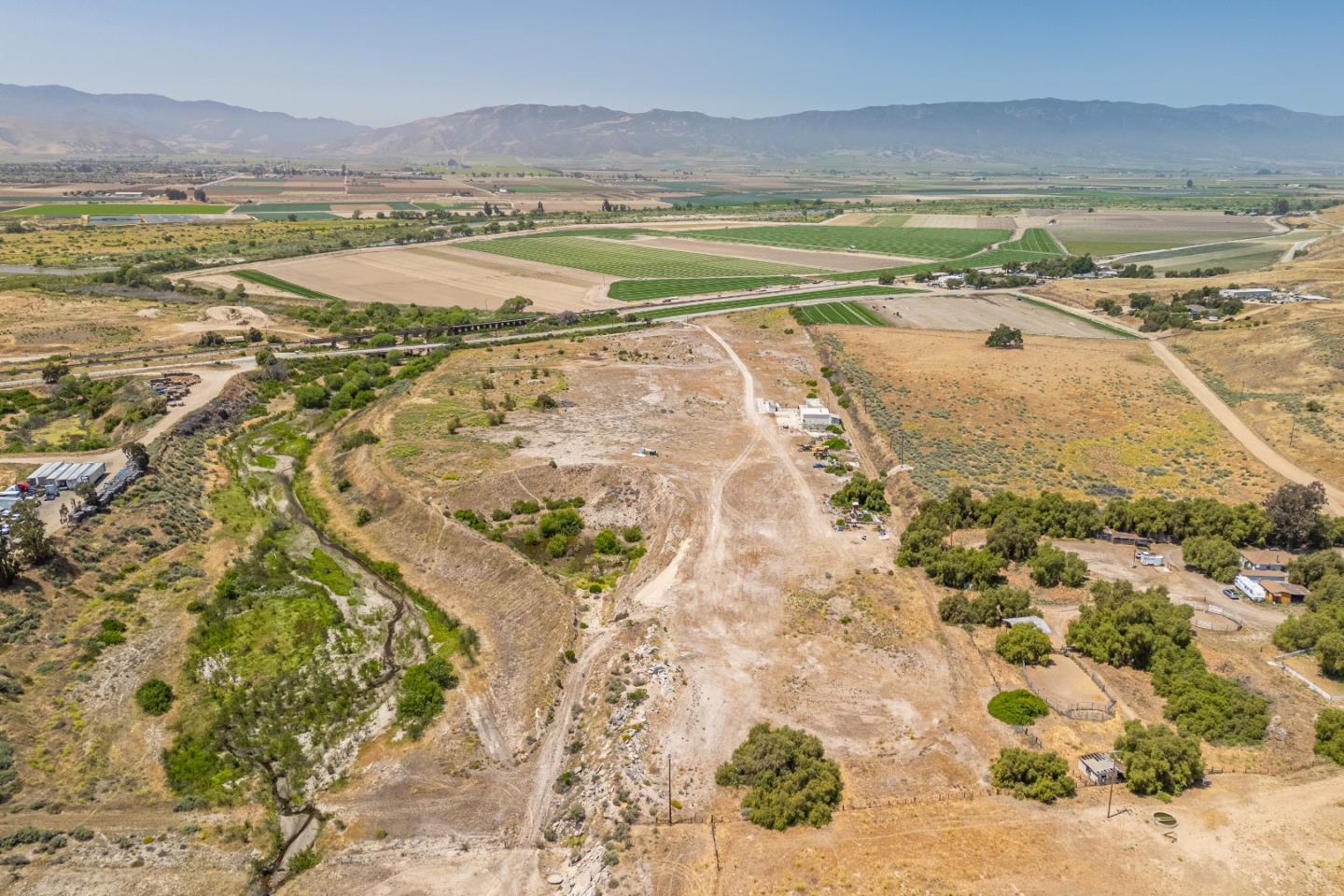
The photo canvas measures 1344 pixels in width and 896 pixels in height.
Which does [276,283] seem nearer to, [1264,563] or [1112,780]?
[1264,563]

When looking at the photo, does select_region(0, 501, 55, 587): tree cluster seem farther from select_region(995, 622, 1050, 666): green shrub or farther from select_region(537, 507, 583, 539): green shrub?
select_region(995, 622, 1050, 666): green shrub

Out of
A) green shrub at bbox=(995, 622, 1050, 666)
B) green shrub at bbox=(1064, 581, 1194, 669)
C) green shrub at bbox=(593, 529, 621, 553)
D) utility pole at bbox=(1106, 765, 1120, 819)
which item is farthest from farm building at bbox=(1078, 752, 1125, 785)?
green shrub at bbox=(593, 529, 621, 553)

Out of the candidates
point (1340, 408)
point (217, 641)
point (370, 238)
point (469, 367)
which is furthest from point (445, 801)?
point (370, 238)

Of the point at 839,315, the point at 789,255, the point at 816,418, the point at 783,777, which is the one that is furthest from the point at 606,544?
the point at 789,255

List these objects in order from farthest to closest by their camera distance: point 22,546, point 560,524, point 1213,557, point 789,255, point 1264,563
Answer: point 789,255
point 560,524
point 1264,563
point 1213,557
point 22,546

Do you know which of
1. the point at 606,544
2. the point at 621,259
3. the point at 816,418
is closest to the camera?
the point at 606,544
